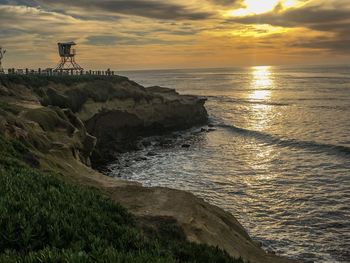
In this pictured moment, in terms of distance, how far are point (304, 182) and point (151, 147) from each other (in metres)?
24.8

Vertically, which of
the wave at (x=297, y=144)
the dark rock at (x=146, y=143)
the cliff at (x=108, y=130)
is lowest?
the dark rock at (x=146, y=143)

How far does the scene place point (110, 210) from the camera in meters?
12.3

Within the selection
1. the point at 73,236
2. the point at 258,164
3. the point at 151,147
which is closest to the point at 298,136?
the point at 258,164

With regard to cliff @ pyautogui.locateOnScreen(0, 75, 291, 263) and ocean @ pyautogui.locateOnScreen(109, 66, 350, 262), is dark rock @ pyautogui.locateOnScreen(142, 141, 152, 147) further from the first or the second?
cliff @ pyautogui.locateOnScreen(0, 75, 291, 263)

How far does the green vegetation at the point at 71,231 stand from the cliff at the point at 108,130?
240cm

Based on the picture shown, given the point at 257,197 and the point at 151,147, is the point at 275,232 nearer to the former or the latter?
the point at 257,197

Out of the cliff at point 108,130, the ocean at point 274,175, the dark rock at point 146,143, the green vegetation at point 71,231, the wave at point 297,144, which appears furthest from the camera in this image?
the dark rock at point 146,143

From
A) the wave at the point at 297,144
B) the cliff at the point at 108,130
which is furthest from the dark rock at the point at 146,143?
the wave at the point at 297,144

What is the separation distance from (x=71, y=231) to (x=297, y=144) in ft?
152

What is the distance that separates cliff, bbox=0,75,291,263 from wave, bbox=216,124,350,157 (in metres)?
12.8

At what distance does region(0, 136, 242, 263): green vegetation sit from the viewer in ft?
22.6

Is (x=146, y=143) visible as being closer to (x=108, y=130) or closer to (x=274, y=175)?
(x=108, y=130)

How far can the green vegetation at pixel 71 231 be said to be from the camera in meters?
6.89

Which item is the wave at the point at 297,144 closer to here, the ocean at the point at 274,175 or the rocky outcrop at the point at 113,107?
the ocean at the point at 274,175
